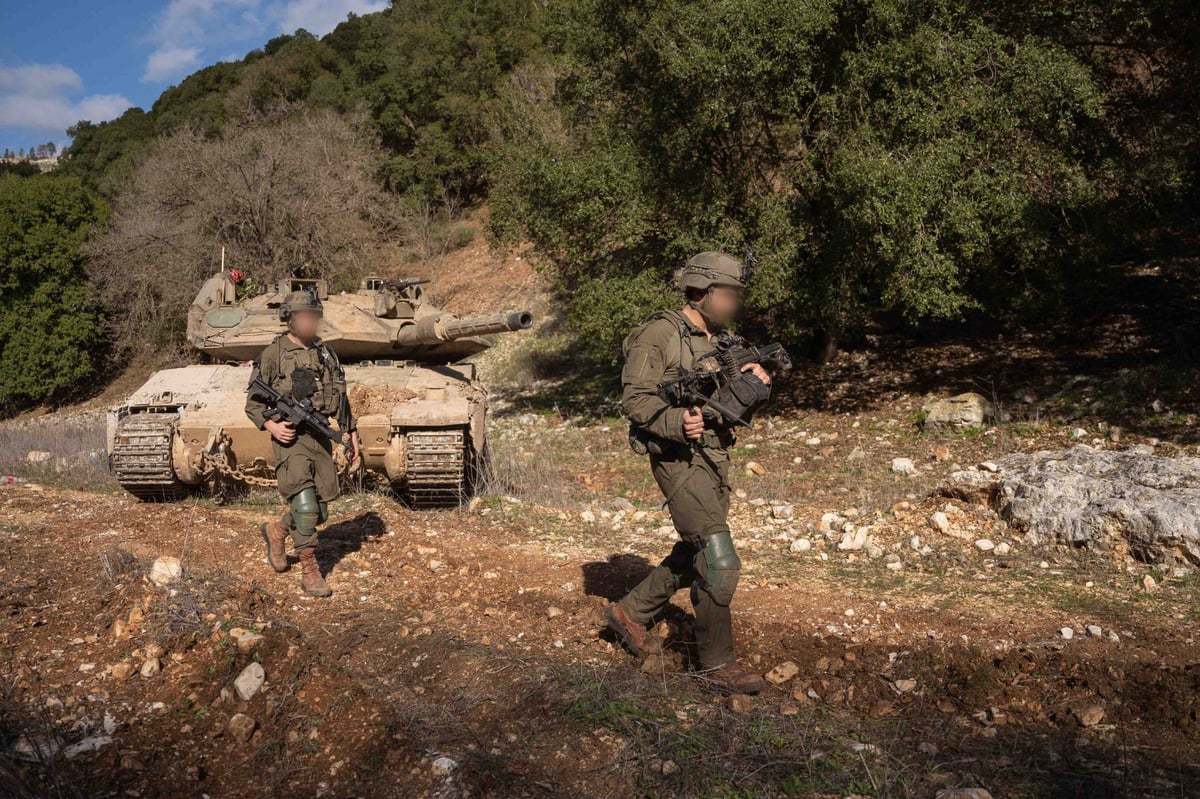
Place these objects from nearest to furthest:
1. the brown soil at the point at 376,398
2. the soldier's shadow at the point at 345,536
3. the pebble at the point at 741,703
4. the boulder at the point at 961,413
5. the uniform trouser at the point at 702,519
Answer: the pebble at the point at 741,703 < the uniform trouser at the point at 702,519 < the soldier's shadow at the point at 345,536 < the brown soil at the point at 376,398 < the boulder at the point at 961,413

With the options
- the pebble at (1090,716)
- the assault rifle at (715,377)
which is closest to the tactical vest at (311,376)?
the assault rifle at (715,377)

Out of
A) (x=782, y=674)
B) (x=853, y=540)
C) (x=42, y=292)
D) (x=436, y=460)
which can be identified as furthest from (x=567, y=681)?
(x=42, y=292)

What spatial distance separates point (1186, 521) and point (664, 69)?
8892mm

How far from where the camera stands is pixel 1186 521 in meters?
6.27

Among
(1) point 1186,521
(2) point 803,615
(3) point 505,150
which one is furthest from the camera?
(3) point 505,150

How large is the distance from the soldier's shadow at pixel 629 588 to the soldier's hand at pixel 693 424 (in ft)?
3.92

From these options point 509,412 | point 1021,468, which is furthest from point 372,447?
point 509,412

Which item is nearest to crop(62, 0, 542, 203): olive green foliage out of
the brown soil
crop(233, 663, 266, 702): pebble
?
the brown soil

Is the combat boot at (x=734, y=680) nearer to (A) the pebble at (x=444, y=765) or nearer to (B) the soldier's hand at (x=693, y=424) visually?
(B) the soldier's hand at (x=693, y=424)

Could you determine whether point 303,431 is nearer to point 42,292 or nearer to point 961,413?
point 961,413

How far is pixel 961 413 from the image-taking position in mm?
11148

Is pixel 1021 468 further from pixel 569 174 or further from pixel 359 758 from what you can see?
pixel 569 174

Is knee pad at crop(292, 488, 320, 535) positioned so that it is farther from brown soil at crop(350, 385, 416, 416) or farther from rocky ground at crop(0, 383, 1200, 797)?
brown soil at crop(350, 385, 416, 416)

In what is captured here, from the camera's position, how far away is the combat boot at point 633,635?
16.1 ft
